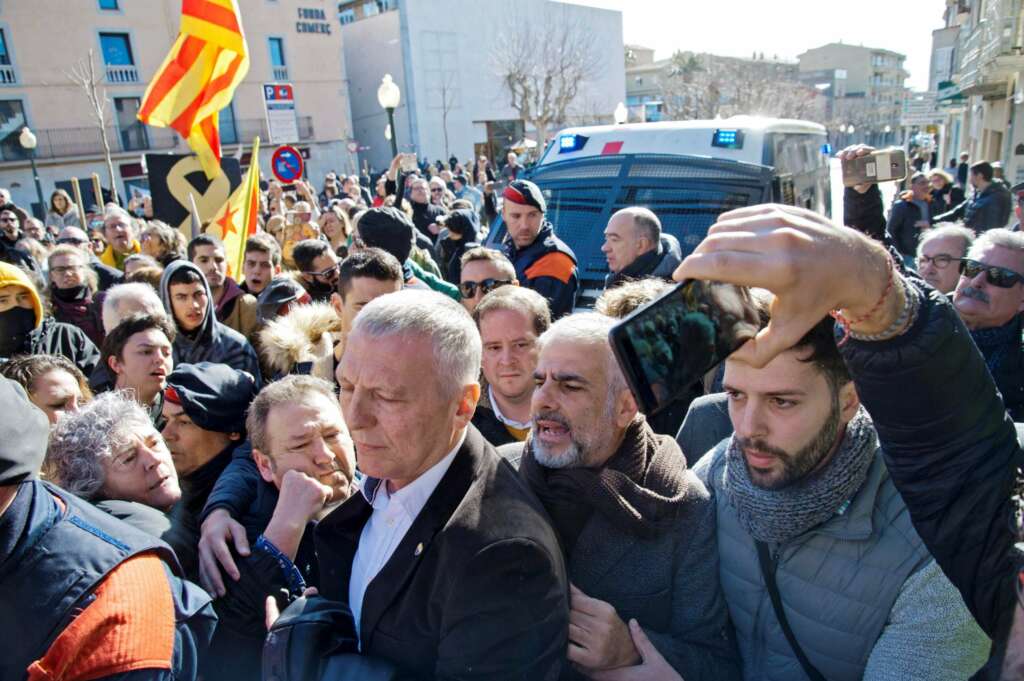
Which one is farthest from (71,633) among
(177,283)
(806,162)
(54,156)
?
(54,156)

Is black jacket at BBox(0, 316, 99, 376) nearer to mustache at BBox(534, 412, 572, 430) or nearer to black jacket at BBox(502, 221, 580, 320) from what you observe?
black jacket at BBox(502, 221, 580, 320)

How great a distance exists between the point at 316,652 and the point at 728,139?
5.58 meters

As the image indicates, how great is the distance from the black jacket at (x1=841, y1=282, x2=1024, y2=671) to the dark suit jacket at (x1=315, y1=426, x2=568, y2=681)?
72 cm

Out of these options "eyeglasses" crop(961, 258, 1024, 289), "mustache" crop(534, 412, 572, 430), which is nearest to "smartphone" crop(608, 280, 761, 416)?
"mustache" crop(534, 412, 572, 430)

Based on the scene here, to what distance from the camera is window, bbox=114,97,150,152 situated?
31.2m

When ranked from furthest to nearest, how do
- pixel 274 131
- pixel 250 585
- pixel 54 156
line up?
1. pixel 54 156
2. pixel 274 131
3. pixel 250 585

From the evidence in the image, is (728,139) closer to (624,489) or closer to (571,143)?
(571,143)

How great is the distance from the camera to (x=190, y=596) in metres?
1.68

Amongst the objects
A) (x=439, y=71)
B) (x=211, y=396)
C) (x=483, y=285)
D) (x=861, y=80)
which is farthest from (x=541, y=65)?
(x=861, y=80)

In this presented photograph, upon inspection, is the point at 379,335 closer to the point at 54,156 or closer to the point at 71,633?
the point at 71,633

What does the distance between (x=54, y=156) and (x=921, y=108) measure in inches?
1271

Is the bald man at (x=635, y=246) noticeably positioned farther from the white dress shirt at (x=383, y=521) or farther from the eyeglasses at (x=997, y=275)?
the white dress shirt at (x=383, y=521)

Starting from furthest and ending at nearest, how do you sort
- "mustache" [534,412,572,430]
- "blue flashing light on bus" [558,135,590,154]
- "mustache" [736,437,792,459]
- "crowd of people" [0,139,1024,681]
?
"blue flashing light on bus" [558,135,590,154], "mustache" [534,412,572,430], "mustache" [736,437,792,459], "crowd of people" [0,139,1024,681]

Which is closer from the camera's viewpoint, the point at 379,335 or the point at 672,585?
the point at 379,335
